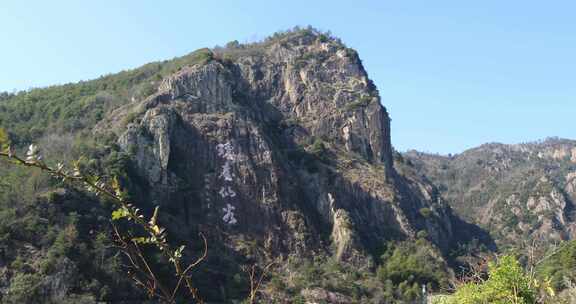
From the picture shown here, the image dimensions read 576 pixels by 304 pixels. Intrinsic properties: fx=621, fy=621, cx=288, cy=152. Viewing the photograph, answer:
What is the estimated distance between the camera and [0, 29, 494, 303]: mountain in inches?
→ 1399

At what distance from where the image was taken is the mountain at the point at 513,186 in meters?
86.2

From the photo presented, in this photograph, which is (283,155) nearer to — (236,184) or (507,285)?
(236,184)

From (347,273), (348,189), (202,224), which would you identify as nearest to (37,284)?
(202,224)

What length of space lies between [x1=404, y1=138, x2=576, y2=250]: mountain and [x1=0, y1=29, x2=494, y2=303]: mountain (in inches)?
747

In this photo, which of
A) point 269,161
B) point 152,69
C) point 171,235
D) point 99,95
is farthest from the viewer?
point 152,69

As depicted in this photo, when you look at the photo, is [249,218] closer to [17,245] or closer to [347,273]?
[347,273]

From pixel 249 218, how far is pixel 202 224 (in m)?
3.70

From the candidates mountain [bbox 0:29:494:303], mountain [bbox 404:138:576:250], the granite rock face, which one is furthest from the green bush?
mountain [bbox 404:138:576:250]

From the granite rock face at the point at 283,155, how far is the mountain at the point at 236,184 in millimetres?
120

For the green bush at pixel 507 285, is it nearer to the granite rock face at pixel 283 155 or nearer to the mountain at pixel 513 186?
the granite rock face at pixel 283 155

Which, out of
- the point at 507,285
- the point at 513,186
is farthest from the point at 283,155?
the point at 513,186

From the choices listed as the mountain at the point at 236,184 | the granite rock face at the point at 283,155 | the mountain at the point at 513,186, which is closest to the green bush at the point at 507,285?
the mountain at the point at 236,184

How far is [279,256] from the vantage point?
45.1m

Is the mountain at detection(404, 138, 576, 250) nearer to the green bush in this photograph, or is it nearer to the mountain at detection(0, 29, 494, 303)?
the mountain at detection(0, 29, 494, 303)
